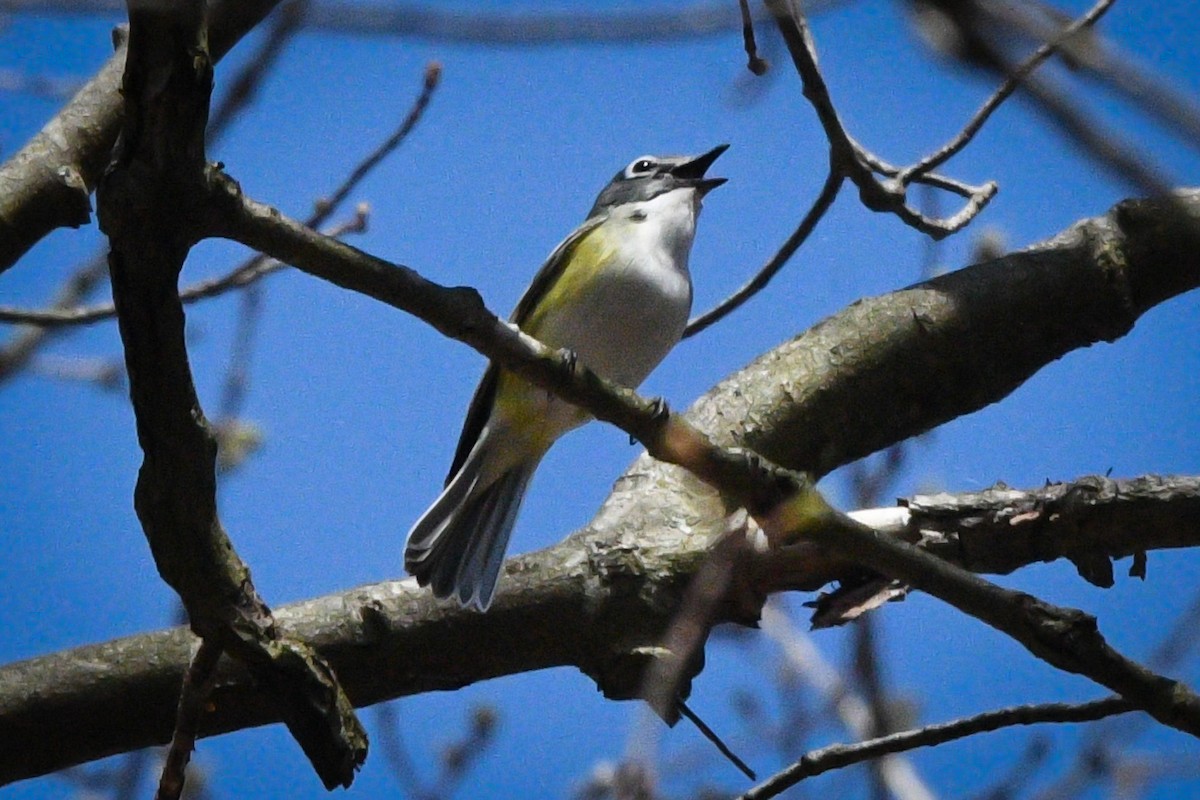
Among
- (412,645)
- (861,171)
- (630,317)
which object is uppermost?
(630,317)

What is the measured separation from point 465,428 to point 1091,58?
190 inches

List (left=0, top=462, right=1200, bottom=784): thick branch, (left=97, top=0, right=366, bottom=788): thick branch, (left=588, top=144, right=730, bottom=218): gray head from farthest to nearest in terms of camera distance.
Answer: (left=588, top=144, right=730, bottom=218): gray head < (left=0, top=462, right=1200, bottom=784): thick branch < (left=97, top=0, right=366, bottom=788): thick branch

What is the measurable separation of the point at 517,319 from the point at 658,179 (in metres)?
1.30

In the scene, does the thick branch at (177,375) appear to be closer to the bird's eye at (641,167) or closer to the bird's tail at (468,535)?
the bird's tail at (468,535)

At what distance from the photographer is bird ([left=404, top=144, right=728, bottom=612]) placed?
5398 millimetres

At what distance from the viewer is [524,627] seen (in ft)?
12.7

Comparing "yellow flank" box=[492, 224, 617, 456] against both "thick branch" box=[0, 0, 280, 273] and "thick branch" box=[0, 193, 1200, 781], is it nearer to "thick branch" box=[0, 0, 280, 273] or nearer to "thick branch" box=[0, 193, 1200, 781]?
"thick branch" box=[0, 193, 1200, 781]

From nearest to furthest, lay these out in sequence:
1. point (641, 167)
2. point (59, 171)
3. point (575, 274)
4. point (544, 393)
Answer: point (59, 171), point (544, 393), point (575, 274), point (641, 167)

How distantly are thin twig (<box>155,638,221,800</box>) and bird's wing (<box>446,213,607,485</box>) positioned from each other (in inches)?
103

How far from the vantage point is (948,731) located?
275 cm

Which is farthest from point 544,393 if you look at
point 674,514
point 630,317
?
point 674,514

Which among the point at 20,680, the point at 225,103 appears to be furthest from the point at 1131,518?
the point at 20,680

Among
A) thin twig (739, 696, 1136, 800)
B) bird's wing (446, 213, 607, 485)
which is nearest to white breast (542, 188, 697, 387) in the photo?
bird's wing (446, 213, 607, 485)

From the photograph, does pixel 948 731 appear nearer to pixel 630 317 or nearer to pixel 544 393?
pixel 544 393
